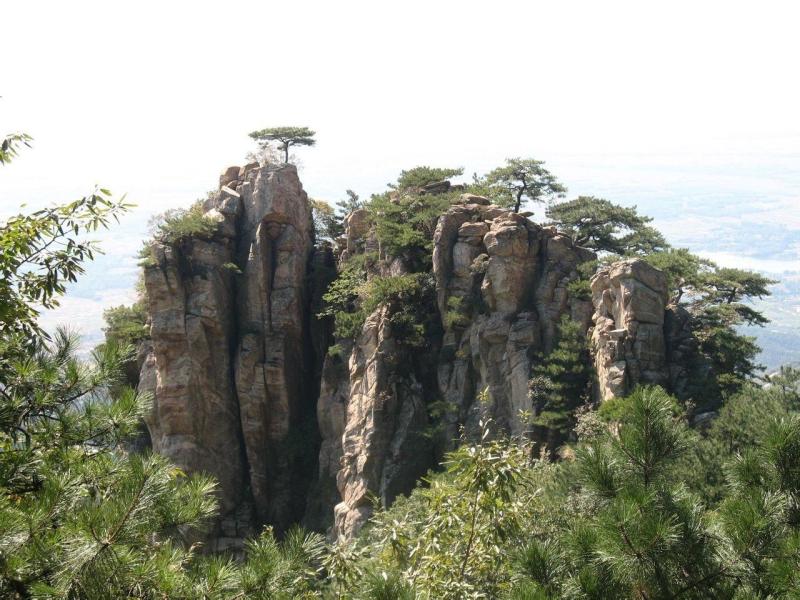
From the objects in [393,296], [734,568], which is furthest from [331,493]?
[734,568]

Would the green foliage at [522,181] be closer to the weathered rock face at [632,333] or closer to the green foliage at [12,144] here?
the weathered rock face at [632,333]

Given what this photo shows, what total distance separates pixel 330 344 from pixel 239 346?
416cm

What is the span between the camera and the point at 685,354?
84.6 feet

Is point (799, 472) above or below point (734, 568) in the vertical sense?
above

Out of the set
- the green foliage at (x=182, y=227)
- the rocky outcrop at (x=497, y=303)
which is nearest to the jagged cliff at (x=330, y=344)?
the rocky outcrop at (x=497, y=303)

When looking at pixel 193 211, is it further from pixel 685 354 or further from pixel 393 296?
pixel 685 354

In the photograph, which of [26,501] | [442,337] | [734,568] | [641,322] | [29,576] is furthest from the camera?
[442,337]

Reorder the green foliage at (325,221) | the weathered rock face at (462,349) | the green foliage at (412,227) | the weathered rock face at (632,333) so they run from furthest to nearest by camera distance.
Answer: the green foliage at (325,221), the green foliage at (412,227), the weathered rock face at (462,349), the weathered rock face at (632,333)

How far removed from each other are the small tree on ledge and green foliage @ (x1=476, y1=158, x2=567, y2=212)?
10501 millimetres

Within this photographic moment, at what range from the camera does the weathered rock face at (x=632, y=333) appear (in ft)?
81.6

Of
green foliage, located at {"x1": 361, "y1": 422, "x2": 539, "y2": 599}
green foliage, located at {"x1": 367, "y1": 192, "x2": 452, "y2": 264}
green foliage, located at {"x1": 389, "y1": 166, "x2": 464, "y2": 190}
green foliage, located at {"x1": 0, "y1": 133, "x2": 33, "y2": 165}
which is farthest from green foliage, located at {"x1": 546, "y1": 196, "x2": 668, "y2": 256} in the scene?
green foliage, located at {"x1": 0, "y1": 133, "x2": 33, "y2": 165}

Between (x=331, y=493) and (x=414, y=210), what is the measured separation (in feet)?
41.0

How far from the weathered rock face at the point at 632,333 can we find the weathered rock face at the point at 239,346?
15658 millimetres

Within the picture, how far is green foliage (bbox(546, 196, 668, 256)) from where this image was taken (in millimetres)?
36812
